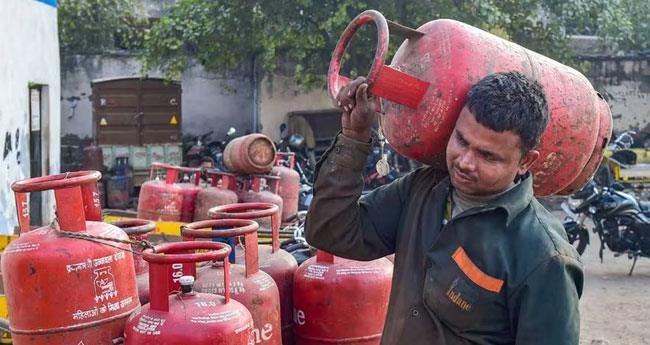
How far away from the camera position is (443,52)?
7.18 ft

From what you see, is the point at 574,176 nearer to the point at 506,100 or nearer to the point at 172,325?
the point at 506,100

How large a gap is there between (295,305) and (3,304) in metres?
1.46

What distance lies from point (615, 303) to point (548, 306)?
593cm

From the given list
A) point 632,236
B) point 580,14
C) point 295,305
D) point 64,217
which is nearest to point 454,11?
point 580,14

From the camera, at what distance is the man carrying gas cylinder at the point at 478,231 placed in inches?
77.2

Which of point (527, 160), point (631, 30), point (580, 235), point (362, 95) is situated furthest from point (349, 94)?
point (631, 30)

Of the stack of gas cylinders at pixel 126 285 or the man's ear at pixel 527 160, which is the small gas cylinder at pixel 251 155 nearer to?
the stack of gas cylinders at pixel 126 285

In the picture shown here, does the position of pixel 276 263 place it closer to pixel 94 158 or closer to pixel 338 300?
pixel 338 300

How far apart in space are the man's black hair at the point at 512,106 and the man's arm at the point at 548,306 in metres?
0.31

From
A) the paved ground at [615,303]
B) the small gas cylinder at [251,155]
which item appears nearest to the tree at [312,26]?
the paved ground at [615,303]

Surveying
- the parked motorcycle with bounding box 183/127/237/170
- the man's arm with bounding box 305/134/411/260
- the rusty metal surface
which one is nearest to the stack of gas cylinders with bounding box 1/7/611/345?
the man's arm with bounding box 305/134/411/260

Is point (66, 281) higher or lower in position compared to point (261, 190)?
higher

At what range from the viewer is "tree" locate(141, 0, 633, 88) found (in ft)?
38.5

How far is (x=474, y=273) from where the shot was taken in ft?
6.65
